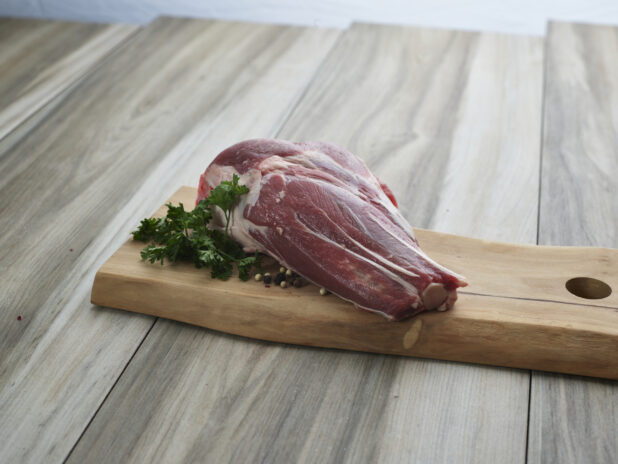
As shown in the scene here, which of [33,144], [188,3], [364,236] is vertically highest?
[364,236]

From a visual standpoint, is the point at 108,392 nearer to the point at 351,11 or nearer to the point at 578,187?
the point at 578,187

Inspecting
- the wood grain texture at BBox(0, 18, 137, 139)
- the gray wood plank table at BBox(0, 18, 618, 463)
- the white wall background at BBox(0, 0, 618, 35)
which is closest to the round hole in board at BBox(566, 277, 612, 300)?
the gray wood plank table at BBox(0, 18, 618, 463)

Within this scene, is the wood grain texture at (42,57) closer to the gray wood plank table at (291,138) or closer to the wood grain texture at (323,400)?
the gray wood plank table at (291,138)

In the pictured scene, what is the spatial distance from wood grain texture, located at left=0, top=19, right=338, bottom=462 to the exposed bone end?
75 centimetres

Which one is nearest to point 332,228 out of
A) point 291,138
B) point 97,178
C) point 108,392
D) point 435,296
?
point 435,296

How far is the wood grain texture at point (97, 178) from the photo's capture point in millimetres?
1671

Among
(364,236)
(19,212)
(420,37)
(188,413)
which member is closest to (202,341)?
(188,413)

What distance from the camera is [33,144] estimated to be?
2.85m

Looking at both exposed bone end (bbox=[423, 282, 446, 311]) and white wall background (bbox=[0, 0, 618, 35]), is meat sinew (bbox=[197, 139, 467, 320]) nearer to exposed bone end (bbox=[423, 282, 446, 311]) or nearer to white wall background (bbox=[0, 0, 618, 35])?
exposed bone end (bbox=[423, 282, 446, 311])

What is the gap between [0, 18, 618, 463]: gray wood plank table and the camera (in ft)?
4.98

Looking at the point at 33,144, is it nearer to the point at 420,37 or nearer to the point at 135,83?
the point at 135,83

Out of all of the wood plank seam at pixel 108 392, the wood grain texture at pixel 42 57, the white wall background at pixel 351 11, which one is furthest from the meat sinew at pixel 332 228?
the white wall background at pixel 351 11

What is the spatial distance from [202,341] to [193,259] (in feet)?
0.79

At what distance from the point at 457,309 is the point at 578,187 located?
103 centimetres
